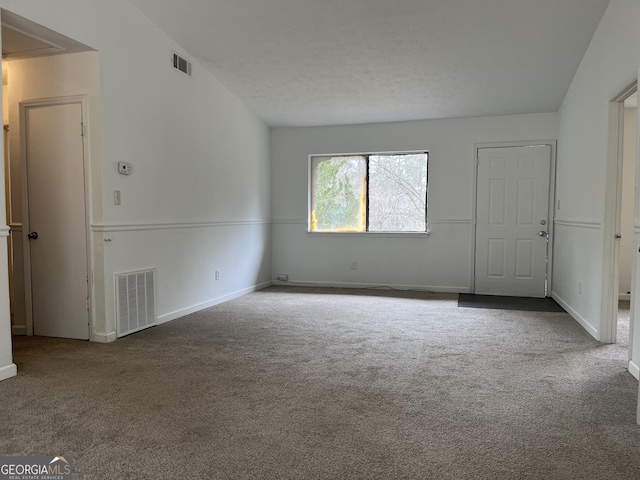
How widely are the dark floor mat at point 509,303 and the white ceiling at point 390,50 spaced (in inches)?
97.8

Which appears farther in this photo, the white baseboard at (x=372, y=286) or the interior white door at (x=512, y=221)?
the white baseboard at (x=372, y=286)

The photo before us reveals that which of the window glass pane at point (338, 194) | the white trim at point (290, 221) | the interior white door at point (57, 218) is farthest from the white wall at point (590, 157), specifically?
the interior white door at point (57, 218)

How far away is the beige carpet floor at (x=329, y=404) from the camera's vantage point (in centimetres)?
195

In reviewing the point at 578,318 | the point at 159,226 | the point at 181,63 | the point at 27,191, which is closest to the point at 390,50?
the point at 181,63

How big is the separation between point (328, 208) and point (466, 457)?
211 inches

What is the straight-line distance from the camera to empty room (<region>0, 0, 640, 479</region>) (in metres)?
2.26

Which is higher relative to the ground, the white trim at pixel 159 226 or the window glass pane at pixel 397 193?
the window glass pane at pixel 397 193

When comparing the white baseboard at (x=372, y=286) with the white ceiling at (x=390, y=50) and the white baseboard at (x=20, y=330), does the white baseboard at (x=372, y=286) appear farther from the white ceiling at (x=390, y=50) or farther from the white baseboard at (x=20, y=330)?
the white baseboard at (x=20, y=330)

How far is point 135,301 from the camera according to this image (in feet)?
13.7

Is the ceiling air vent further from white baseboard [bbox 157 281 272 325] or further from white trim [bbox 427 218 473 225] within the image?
white trim [bbox 427 218 473 225]

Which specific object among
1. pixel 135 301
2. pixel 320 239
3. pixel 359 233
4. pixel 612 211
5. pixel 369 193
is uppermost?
pixel 369 193

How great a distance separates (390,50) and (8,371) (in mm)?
4291

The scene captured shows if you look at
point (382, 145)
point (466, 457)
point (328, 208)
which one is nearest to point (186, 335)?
point (466, 457)

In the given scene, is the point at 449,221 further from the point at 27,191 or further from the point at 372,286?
the point at 27,191
